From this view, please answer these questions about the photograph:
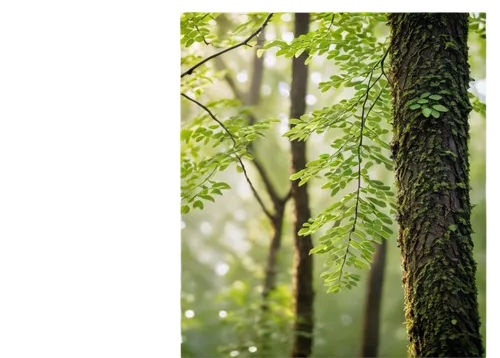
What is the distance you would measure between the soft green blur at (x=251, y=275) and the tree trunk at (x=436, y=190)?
141 cm

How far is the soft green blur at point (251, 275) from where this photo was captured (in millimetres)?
3326

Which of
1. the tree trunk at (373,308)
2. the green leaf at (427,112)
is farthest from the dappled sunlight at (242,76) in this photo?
the green leaf at (427,112)

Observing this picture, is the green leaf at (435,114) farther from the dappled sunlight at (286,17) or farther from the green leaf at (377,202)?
the dappled sunlight at (286,17)

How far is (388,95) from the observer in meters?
1.77

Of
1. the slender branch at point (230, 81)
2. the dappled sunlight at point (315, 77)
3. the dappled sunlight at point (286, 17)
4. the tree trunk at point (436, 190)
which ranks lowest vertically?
the tree trunk at point (436, 190)

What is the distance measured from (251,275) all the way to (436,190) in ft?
10.2

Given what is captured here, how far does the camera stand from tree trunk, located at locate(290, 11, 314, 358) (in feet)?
7.79

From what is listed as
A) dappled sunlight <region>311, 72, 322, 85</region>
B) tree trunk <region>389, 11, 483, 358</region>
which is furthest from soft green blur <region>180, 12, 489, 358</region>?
tree trunk <region>389, 11, 483, 358</region>

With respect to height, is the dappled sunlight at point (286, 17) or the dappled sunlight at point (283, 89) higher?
the dappled sunlight at point (283, 89)

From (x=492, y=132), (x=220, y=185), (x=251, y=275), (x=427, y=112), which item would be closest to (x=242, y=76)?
(x=220, y=185)
